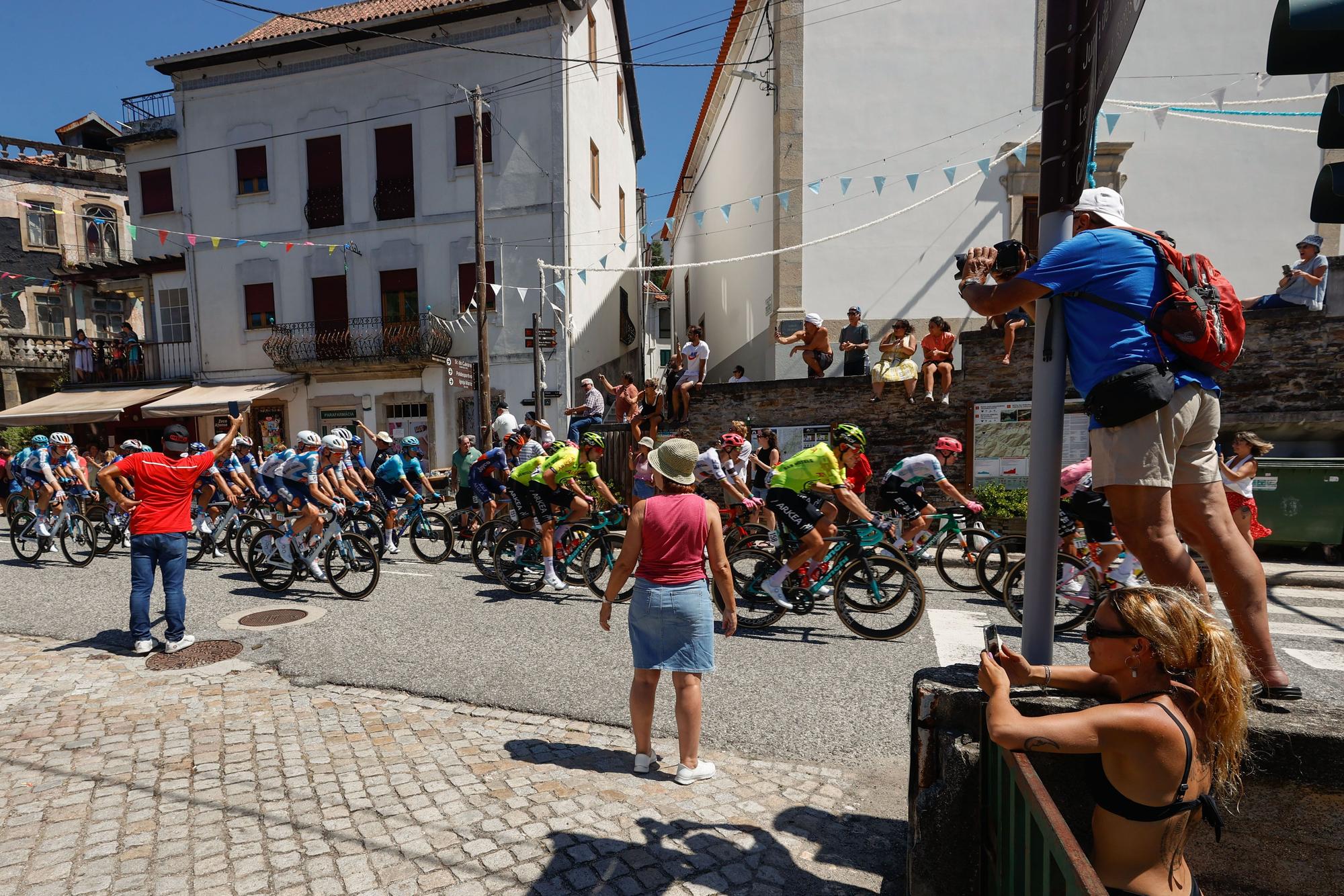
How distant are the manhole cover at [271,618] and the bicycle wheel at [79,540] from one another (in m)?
5.11

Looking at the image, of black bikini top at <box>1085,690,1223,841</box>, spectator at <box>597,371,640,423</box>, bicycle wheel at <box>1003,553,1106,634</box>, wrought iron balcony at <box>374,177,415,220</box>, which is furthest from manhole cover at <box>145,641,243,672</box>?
wrought iron balcony at <box>374,177,415,220</box>

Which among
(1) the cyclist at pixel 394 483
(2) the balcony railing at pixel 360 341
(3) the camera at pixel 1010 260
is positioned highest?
(2) the balcony railing at pixel 360 341

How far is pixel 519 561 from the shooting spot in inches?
333

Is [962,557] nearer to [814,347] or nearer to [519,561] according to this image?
[519,561]

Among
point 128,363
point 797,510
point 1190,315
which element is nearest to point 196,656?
point 797,510

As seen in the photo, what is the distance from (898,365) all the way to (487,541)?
7623 millimetres

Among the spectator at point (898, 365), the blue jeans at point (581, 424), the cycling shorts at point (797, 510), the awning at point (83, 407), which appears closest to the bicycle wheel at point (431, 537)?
the blue jeans at point (581, 424)

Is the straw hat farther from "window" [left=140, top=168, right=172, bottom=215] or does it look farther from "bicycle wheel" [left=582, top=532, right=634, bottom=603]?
"window" [left=140, top=168, right=172, bottom=215]

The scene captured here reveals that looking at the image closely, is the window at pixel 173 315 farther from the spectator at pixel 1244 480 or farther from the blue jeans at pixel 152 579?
the spectator at pixel 1244 480

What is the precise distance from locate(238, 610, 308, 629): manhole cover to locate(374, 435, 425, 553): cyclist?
2803 mm

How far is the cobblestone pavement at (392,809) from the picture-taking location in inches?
119

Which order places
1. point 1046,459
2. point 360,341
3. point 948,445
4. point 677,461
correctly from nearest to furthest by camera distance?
point 1046,459 → point 677,461 → point 948,445 → point 360,341

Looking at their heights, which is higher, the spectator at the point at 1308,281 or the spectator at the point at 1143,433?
the spectator at the point at 1308,281

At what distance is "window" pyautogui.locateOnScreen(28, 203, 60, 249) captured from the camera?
29984 mm
